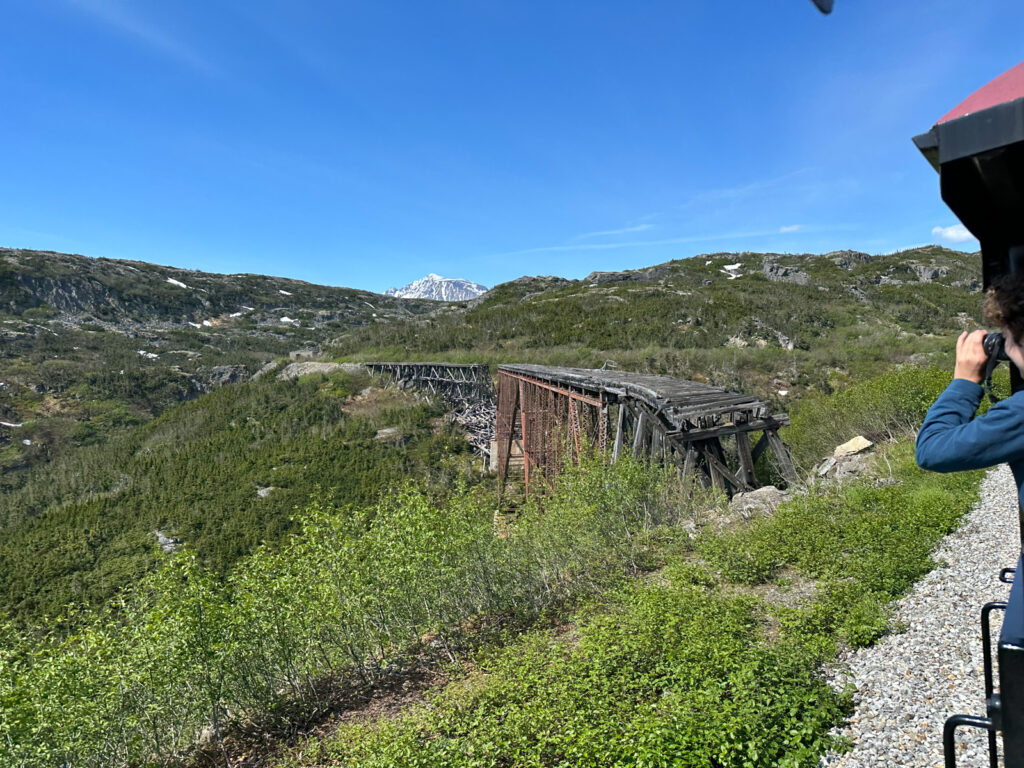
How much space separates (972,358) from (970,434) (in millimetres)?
283

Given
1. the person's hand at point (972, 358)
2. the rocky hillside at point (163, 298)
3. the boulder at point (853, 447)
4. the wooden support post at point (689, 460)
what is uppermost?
the rocky hillside at point (163, 298)

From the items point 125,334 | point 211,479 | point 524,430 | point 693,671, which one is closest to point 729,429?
point 693,671

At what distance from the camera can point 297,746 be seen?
584 cm

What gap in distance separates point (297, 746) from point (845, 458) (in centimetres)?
1291

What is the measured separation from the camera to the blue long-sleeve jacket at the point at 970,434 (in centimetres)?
141

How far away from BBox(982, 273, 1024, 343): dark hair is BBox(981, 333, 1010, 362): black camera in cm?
10

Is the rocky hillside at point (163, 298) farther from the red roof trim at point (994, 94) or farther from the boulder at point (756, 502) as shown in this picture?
the red roof trim at point (994, 94)

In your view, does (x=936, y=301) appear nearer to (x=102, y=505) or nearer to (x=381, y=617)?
(x=381, y=617)

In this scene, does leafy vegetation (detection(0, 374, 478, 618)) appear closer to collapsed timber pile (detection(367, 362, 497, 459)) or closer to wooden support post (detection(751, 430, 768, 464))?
collapsed timber pile (detection(367, 362, 497, 459))

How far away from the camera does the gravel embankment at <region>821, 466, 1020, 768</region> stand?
134 inches

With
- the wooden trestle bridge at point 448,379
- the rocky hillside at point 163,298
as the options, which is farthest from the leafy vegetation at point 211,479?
the rocky hillside at point 163,298

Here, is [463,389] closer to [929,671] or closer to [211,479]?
[211,479]

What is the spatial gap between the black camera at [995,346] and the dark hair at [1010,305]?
98 millimetres

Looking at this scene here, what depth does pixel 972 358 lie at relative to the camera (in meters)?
1.60
